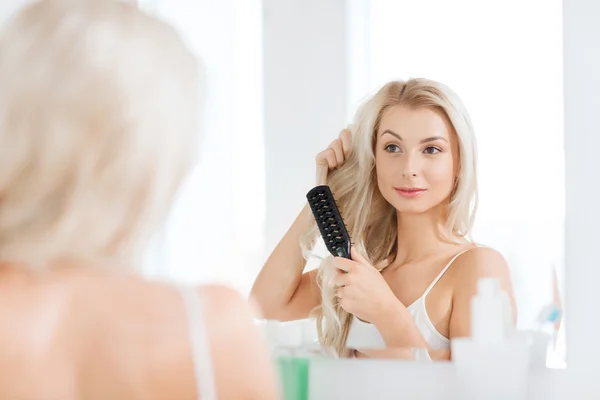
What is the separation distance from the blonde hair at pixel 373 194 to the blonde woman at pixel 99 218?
327 mm

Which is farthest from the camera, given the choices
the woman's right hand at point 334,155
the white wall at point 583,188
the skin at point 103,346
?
the woman's right hand at point 334,155

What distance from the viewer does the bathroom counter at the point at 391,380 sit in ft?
3.20

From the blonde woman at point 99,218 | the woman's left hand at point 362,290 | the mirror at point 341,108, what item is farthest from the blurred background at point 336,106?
the blonde woman at point 99,218

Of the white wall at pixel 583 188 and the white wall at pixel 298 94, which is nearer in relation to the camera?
the white wall at pixel 583 188

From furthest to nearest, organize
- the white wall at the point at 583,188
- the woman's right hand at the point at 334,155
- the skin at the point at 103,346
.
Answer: the woman's right hand at the point at 334,155
the white wall at the point at 583,188
the skin at the point at 103,346

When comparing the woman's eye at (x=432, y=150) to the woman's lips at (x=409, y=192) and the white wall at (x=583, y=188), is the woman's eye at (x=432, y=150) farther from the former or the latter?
the white wall at (x=583, y=188)

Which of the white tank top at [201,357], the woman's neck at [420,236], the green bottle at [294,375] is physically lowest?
the green bottle at [294,375]

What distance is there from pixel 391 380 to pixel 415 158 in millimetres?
294

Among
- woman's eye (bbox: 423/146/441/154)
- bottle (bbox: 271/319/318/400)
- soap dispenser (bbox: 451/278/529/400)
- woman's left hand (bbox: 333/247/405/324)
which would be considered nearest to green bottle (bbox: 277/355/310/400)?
bottle (bbox: 271/319/318/400)

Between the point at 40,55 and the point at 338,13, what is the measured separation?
0.45 meters

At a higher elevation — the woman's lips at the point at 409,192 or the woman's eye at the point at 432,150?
the woman's eye at the point at 432,150

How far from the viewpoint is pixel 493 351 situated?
0.96m

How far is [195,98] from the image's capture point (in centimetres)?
78

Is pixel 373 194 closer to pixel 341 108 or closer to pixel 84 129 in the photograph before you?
pixel 341 108
